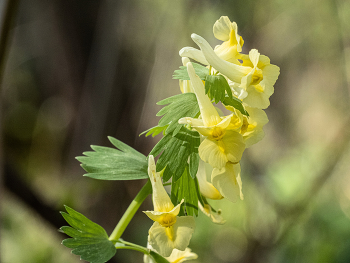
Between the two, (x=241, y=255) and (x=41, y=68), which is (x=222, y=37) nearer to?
(x=41, y=68)

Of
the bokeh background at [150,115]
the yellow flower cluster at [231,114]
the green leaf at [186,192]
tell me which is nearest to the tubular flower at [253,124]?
the yellow flower cluster at [231,114]

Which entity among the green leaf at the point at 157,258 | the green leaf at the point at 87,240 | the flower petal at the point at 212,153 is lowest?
the green leaf at the point at 157,258

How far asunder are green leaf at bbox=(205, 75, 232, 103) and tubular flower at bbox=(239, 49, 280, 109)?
2 centimetres

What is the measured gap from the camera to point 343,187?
241 centimetres

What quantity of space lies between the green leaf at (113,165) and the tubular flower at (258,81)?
221 millimetres

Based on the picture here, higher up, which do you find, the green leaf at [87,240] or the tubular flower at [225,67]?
the tubular flower at [225,67]

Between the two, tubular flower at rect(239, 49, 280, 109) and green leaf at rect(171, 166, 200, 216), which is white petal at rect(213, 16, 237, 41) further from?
green leaf at rect(171, 166, 200, 216)

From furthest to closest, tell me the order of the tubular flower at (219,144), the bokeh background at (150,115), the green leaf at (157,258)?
the bokeh background at (150,115) < the green leaf at (157,258) < the tubular flower at (219,144)

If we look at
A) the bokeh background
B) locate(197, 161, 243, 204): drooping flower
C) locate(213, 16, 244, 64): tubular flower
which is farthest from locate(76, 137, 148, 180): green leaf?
the bokeh background

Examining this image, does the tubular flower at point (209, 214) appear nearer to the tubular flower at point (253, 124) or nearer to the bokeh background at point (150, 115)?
the tubular flower at point (253, 124)

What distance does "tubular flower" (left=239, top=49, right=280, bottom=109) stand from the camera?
36 centimetres

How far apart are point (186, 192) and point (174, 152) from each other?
8cm

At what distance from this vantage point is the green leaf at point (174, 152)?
385 mm

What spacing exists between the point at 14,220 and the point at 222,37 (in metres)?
2.36
